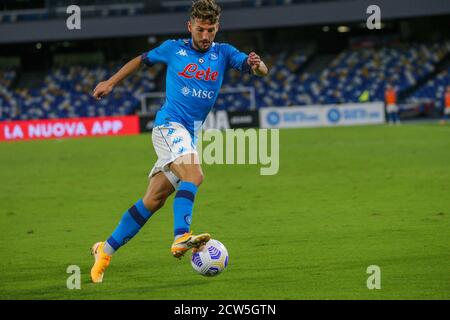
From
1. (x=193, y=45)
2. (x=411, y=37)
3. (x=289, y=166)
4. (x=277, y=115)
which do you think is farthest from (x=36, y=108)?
(x=193, y=45)

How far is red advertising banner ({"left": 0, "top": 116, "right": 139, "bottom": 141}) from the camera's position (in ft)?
121

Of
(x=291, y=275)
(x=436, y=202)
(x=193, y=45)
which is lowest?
(x=291, y=275)

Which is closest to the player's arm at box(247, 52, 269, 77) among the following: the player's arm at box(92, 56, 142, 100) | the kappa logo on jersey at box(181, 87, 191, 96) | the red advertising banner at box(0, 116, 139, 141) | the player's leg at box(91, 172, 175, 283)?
the kappa logo on jersey at box(181, 87, 191, 96)

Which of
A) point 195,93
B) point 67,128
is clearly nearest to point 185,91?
point 195,93

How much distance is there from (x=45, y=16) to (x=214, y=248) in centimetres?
4207

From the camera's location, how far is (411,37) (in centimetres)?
4944

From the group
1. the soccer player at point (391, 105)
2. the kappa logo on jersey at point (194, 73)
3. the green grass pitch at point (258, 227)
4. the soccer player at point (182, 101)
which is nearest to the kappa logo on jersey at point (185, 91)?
the soccer player at point (182, 101)

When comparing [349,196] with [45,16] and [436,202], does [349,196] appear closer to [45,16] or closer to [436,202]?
[436,202]

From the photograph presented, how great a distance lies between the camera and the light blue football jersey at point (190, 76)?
7.86m

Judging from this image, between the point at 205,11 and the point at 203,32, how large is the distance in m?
0.21

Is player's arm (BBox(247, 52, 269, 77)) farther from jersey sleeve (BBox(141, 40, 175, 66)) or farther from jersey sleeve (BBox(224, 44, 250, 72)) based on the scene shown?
jersey sleeve (BBox(141, 40, 175, 66))

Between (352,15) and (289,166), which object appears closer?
(289,166)

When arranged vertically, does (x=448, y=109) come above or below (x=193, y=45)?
above

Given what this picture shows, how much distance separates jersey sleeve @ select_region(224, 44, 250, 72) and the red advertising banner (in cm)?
2957
